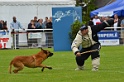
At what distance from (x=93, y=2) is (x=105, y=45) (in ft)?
92.6

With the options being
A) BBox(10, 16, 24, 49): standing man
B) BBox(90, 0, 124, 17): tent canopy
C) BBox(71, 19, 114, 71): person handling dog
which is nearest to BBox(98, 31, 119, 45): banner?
BBox(90, 0, 124, 17): tent canopy

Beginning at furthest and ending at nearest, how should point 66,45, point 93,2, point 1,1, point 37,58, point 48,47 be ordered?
point 93,2 → point 1,1 → point 48,47 → point 66,45 → point 37,58

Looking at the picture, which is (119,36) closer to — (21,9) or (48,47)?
Answer: (48,47)

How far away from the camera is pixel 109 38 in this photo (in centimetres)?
3228

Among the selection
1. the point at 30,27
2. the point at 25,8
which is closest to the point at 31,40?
the point at 30,27

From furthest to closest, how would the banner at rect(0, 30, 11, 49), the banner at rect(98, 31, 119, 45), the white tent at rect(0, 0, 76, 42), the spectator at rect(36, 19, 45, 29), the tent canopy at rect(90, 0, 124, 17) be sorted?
the tent canopy at rect(90, 0, 124, 17), the white tent at rect(0, 0, 76, 42), the spectator at rect(36, 19, 45, 29), the banner at rect(98, 31, 119, 45), the banner at rect(0, 30, 11, 49)

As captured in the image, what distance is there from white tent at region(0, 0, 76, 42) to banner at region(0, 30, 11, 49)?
3.22m

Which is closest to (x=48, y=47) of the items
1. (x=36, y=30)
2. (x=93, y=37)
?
(x=36, y=30)

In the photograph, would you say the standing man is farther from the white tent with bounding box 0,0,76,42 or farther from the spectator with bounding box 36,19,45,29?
the white tent with bounding box 0,0,76,42

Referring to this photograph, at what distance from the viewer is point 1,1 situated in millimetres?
34875

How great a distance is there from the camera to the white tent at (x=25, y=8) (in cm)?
3488

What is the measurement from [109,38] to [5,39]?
601cm

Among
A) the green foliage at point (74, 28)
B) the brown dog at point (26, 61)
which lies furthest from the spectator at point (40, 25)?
the brown dog at point (26, 61)

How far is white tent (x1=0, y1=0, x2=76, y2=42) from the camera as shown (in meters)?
34.9
